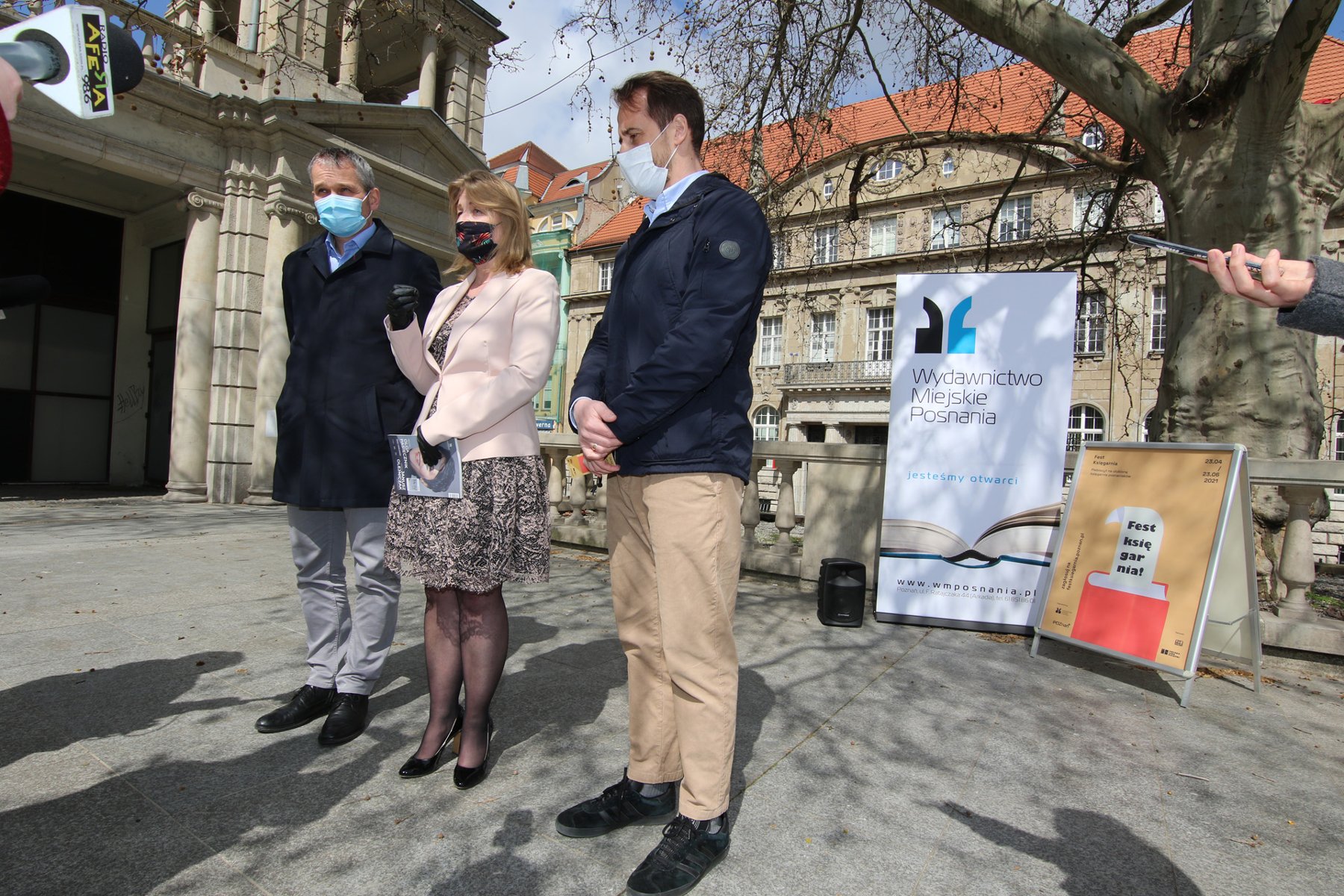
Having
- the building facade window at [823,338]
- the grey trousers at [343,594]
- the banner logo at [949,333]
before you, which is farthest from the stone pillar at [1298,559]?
the building facade window at [823,338]

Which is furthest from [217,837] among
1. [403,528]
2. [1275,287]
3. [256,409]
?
[256,409]

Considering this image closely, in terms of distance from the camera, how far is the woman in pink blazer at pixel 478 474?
2.40 metres

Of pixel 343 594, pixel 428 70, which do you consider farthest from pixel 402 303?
pixel 428 70

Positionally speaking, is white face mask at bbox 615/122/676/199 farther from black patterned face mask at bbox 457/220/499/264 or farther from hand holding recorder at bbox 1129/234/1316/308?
hand holding recorder at bbox 1129/234/1316/308

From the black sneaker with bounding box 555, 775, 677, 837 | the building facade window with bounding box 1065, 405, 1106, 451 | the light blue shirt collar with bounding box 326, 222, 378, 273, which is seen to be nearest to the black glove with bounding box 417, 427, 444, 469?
the light blue shirt collar with bounding box 326, 222, 378, 273

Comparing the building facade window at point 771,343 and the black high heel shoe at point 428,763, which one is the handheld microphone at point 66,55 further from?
the building facade window at point 771,343

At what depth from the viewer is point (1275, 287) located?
143 cm

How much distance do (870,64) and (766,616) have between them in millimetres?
7596

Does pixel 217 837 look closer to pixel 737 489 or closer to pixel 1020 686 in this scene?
pixel 737 489

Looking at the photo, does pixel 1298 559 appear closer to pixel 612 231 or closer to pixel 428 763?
pixel 428 763

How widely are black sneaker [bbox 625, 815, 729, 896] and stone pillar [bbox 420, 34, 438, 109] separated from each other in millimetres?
14982

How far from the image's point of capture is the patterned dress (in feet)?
7.85

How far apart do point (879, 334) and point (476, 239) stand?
1340 inches

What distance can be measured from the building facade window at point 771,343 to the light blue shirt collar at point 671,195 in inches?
1416
